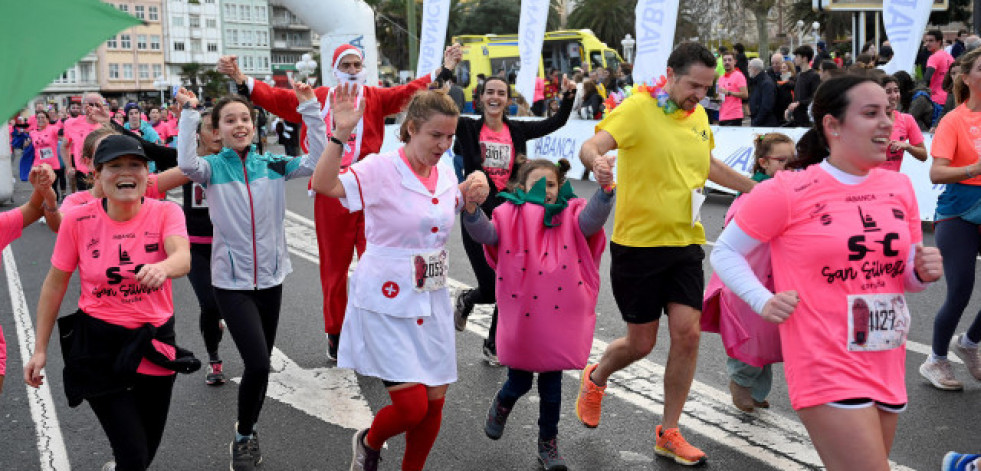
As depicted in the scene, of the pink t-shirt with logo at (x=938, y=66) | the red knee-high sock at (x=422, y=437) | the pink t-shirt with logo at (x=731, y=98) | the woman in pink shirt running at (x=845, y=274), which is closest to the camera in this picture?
the woman in pink shirt running at (x=845, y=274)

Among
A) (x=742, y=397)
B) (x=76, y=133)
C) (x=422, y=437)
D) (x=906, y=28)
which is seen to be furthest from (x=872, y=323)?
(x=76, y=133)

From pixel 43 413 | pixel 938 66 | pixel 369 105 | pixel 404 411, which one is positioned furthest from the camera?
pixel 938 66

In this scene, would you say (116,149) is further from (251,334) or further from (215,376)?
(215,376)

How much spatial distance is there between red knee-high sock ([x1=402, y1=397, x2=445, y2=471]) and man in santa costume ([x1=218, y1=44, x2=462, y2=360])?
2.63 m

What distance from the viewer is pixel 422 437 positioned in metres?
4.31

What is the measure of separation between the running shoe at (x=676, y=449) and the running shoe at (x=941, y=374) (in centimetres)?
189

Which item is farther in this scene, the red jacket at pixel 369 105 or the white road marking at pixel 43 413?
the red jacket at pixel 369 105

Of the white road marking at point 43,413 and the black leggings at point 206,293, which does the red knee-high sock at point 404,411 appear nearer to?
the white road marking at point 43,413

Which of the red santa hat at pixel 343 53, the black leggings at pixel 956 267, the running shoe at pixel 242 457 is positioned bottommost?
the running shoe at pixel 242 457

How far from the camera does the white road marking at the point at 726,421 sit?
15.9 feet

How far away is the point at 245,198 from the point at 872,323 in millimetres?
3292

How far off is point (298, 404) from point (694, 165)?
9.19 feet

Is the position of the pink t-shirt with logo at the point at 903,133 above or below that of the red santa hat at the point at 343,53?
below

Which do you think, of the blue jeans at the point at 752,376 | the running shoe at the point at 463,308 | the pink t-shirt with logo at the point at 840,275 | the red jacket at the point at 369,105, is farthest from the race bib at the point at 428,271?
the red jacket at the point at 369,105
